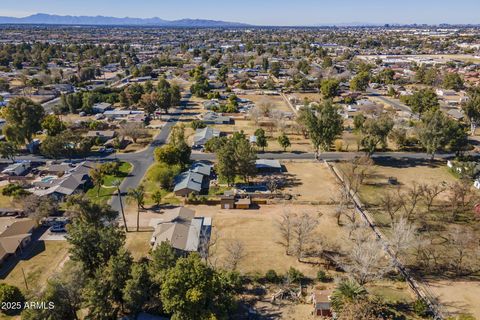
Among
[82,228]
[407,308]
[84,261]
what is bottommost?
[407,308]

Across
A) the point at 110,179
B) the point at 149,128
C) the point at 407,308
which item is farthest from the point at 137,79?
the point at 407,308

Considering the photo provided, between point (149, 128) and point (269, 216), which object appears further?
point (149, 128)

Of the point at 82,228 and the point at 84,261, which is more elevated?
the point at 82,228

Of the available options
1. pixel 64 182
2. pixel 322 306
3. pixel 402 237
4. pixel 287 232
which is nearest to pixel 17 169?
pixel 64 182

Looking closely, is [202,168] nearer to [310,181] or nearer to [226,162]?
[226,162]

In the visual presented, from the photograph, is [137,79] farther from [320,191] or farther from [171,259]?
[171,259]

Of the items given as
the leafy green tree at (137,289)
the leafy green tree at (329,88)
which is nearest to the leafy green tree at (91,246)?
the leafy green tree at (137,289)

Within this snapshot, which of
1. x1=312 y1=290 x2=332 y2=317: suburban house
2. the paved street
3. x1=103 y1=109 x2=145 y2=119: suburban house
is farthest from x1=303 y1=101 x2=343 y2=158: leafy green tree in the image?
x1=103 y1=109 x2=145 y2=119: suburban house

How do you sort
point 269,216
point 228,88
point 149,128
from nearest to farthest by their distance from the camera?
point 269,216, point 149,128, point 228,88

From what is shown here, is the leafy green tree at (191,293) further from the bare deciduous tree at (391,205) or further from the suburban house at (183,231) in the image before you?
the bare deciduous tree at (391,205)
